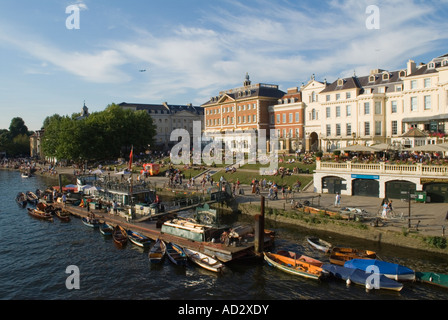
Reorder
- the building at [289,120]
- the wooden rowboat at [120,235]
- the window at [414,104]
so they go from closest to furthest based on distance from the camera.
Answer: the wooden rowboat at [120,235], the window at [414,104], the building at [289,120]

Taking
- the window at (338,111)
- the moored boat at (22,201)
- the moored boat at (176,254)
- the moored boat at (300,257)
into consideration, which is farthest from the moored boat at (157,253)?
the window at (338,111)

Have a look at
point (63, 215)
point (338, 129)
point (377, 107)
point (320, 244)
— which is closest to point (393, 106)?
point (377, 107)

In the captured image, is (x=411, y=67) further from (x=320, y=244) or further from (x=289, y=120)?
(x=320, y=244)

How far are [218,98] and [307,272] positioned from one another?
7193 centimetres

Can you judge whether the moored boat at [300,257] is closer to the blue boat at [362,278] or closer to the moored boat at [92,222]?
the blue boat at [362,278]

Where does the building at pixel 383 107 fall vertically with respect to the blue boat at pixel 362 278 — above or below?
above

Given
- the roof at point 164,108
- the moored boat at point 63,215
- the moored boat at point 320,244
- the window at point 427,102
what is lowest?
the moored boat at point 320,244

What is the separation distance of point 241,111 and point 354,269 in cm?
6093

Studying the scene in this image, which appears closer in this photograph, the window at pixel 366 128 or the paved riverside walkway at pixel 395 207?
the paved riverside walkway at pixel 395 207

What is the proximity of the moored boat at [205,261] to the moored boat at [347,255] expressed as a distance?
7.65 meters

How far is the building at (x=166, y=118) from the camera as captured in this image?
12325 centimetres

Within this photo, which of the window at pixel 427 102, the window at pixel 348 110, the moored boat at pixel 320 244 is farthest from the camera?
the window at pixel 348 110

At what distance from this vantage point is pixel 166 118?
12500 centimetres
